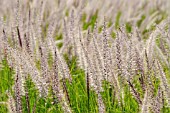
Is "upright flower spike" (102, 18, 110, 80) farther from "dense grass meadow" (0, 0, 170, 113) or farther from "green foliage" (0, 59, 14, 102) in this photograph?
"green foliage" (0, 59, 14, 102)

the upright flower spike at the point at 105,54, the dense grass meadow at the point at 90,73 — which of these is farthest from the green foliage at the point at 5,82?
the upright flower spike at the point at 105,54

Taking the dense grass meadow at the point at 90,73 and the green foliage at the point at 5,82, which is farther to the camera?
the green foliage at the point at 5,82

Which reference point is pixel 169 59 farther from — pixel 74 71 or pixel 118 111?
pixel 74 71

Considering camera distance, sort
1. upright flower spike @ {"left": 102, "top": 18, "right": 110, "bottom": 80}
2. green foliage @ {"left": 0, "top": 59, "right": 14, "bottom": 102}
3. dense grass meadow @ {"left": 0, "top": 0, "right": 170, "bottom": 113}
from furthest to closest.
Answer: green foliage @ {"left": 0, "top": 59, "right": 14, "bottom": 102} → upright flower spike @ {"left": 102, "top": 18, "right": 110, "bottom": 80} → dense grass meadow @ {"left": 0, "top": 0, "right": 170, "bottom": 113}

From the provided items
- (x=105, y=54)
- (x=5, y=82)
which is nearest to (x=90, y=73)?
(x=105, y=54)

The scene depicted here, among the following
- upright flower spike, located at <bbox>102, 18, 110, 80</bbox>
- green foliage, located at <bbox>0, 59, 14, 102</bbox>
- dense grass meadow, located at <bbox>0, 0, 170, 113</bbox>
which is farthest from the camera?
green foliage, located at <bbox>0, 59, 14, 102</bbox>

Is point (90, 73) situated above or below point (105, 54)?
below

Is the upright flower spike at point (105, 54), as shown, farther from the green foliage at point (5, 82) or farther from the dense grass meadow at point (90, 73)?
the green foliage at point (5, 82)

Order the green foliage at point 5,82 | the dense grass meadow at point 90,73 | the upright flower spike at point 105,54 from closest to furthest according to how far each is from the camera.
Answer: the dense grass meadow at point 90,73 → the upright flower spike at point 105,54 → the green foliage at point 5,82

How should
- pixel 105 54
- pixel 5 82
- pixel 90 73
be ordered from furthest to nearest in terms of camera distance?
pixel 5 82
pixel 105 54
pixel 90 73

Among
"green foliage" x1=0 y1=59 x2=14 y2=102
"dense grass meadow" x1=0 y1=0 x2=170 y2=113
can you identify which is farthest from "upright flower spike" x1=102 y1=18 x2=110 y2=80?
"green foliage" x1=0 y1=59 x2=14 y2=102

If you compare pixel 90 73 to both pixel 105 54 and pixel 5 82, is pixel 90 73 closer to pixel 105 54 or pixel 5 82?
pixel 105 54

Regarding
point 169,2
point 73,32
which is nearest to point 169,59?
point 73,32

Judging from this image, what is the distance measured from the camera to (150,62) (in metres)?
2.76
